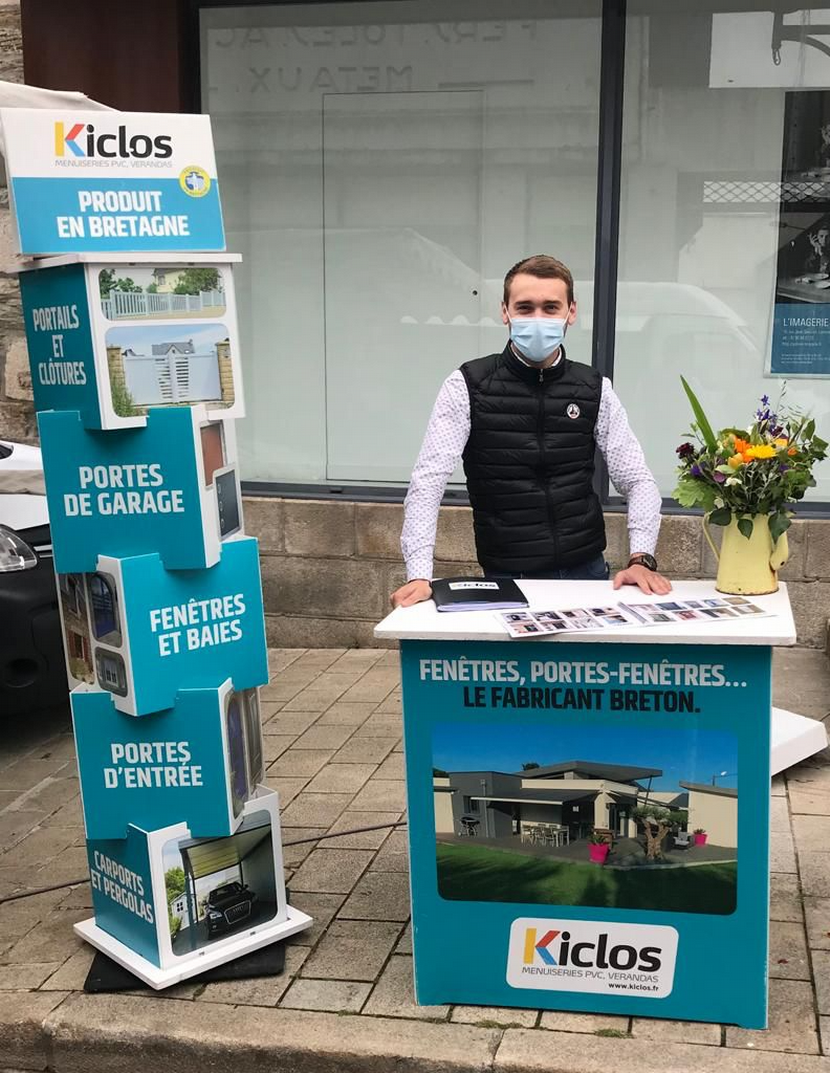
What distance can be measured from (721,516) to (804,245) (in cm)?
365

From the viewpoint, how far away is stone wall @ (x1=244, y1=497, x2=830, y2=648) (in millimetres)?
6816

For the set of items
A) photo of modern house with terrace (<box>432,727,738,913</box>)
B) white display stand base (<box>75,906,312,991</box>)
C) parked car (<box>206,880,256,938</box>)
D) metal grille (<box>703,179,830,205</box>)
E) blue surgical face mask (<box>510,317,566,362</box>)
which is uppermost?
metal grille (<box>703,179,830,205</box>)

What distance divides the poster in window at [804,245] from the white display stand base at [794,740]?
2331 mm

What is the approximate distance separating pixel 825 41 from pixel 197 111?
329cm

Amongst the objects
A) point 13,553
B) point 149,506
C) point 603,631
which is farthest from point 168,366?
point 13,553

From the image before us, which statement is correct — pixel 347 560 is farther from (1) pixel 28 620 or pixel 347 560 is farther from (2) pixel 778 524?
(2) pixel 778 524

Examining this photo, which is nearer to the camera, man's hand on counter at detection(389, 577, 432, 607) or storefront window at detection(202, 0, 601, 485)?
man's hand on counter at detection(389, 577, 432, 607)

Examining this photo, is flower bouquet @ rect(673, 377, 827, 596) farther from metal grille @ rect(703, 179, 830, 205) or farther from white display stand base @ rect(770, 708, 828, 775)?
metal grille @ rect(703, 179, 830, 205)

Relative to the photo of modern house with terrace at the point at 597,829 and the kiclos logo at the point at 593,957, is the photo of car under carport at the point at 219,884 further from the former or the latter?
the kiclos logo at the point at 593,957

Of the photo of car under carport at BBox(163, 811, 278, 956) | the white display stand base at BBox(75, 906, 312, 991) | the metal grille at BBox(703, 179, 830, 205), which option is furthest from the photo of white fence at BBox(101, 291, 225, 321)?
the metal grille at BBox(703, 179, 830, 205)

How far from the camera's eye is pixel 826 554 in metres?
6.70

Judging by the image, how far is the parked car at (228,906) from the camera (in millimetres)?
3777

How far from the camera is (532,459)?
414 centimetres

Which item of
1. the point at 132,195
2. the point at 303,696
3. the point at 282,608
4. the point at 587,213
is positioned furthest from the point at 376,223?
the point at 132,195
